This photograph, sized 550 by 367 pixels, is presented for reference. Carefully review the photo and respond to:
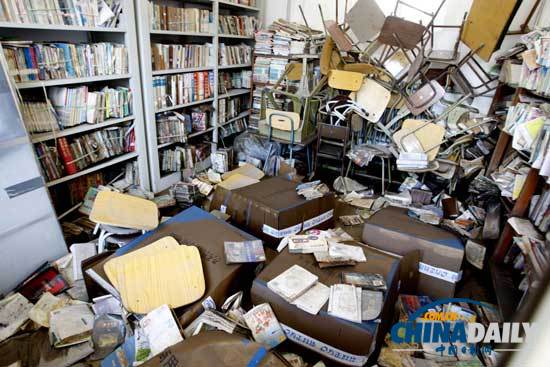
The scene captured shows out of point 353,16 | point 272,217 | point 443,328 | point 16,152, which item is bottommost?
point 443,328

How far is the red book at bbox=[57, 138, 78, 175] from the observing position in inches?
82.0

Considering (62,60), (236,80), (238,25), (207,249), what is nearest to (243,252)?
(207,249)

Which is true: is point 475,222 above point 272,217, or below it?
below

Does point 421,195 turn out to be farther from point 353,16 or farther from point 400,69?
point 353,16

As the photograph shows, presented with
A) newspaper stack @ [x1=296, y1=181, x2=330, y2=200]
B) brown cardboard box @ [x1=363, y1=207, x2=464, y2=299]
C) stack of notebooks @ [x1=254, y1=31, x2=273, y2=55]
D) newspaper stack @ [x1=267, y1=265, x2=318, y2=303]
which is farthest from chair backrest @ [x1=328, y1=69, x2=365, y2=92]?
newspaper stack @ [x1=267, y1=265, x2=318, y2=303]

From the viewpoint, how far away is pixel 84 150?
2.27 metres

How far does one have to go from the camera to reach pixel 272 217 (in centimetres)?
180

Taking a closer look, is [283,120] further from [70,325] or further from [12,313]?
[12,313]

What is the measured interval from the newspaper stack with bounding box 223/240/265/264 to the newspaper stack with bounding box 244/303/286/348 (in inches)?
10.0

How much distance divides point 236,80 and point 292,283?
3.21m

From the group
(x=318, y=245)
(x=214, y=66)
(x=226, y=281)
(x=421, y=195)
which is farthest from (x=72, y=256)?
(x=421, y=195)

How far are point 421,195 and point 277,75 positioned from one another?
82.5 inches

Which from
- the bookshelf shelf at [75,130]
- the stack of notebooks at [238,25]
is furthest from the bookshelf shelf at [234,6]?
the bookshelf shelf at [75,130]

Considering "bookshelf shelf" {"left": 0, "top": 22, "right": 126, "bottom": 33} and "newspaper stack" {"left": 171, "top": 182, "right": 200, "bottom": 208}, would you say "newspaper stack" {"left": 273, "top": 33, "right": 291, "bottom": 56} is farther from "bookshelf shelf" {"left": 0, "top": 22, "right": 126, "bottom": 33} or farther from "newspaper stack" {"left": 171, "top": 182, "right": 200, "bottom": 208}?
"newspaper stack" {"left": 171, "top": 182, "right": 200, "bottom": 208}
